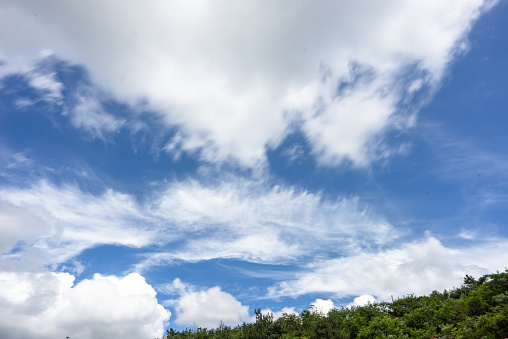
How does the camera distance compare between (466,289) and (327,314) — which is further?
(327,314)

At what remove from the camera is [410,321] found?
1573 cm

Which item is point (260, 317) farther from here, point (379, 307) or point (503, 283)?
point (503, 283)

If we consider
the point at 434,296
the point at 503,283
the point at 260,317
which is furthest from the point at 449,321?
the point at 260,317

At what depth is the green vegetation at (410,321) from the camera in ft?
41.4

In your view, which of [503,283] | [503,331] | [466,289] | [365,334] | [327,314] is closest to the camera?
[503,331]

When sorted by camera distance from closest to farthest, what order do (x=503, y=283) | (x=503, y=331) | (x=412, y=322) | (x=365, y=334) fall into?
(x=503, y=331)
(x=365, y=334)
(x=412, y=322)
(x=503, y=283)

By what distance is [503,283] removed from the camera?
660 inches

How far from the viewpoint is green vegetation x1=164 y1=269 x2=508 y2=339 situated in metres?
12.6

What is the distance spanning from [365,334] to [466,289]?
8.75m

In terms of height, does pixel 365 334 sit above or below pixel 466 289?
below

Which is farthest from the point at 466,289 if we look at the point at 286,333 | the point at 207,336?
the point at 207,336

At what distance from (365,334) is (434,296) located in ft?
28.6

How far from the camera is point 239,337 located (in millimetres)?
16375

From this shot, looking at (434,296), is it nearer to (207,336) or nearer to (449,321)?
(449,321)
